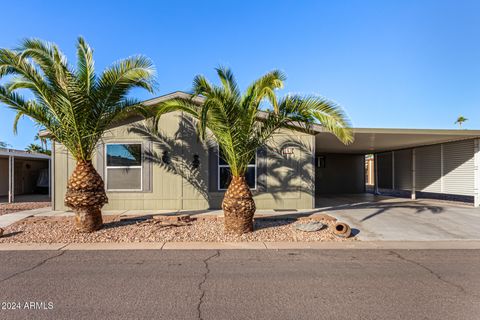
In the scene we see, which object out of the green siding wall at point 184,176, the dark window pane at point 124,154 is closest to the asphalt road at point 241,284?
the green siding wall at point 184,176

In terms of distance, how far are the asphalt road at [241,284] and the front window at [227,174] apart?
4.67 metres

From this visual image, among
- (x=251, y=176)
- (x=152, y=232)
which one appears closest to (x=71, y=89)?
(x=152, y=232)

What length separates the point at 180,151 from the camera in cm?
1023

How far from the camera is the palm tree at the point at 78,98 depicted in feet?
21.5

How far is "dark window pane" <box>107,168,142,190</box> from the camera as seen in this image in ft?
33.7

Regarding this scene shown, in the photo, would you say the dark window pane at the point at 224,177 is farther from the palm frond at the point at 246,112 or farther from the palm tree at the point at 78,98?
the palm tree at the point at 78,98

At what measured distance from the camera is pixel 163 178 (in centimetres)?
1023

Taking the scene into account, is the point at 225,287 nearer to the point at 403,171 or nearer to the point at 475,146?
the point at 475,146

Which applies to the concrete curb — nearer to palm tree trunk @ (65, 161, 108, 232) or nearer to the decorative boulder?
the decorative boulder

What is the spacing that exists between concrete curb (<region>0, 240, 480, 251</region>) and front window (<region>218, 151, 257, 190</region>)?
4.06 meters

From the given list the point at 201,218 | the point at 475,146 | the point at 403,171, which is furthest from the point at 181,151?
the point at 403,171

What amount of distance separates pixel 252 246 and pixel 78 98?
532cm

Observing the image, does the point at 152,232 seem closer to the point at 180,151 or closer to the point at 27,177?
the point at 180,151

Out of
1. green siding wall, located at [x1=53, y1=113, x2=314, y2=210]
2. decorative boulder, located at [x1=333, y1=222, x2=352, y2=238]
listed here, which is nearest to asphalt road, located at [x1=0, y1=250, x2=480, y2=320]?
decorative boulder, located at [x1=333, y1=222, x2=352, y2=238]
